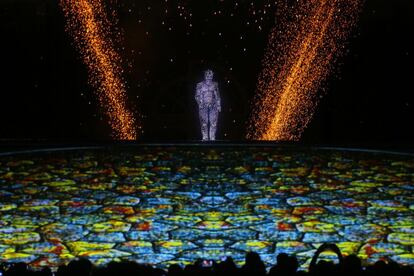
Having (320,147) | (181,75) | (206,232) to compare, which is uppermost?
(181,75)

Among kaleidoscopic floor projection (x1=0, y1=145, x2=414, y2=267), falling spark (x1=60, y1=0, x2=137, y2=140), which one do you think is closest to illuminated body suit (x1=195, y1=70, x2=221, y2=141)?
falling spark (x1=60, y1=0, x2=137, y2=140)

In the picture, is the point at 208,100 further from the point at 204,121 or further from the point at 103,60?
the point at 103,60

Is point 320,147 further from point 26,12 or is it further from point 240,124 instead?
point 26,12

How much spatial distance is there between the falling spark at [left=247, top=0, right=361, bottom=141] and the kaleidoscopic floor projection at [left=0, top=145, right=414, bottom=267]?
16.4 ft

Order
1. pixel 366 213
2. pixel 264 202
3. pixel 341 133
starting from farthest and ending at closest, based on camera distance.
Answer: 1. pixel 341 133
2. pixel 264 202
3. pixel 366 213

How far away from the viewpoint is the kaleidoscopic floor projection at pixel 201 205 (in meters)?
5.29

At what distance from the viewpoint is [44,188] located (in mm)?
7980

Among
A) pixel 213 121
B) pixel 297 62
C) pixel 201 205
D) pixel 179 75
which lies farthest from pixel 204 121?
pixel 201 205

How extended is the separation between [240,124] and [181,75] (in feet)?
6.61

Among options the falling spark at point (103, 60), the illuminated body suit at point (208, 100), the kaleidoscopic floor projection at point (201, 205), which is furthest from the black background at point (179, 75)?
the kaleidoscopic floor projection at point (201, 205)

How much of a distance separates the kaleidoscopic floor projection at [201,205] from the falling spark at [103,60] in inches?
184

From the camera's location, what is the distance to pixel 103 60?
16.4 metres

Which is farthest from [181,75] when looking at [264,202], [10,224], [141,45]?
[10,224]

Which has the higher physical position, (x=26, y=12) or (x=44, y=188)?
(x=26, y=12)
